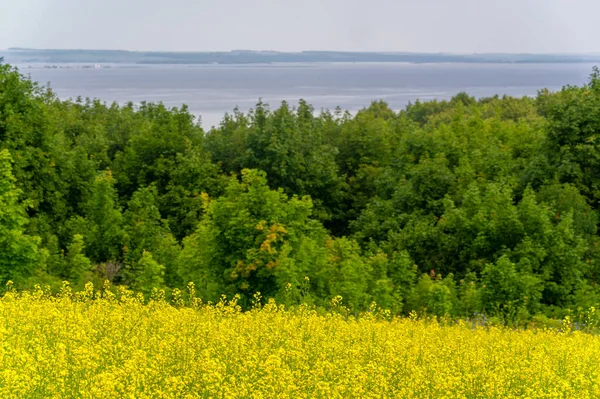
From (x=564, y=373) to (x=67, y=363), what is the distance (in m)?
6.15

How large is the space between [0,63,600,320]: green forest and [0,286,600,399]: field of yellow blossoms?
4.25 meters

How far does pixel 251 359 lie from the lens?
328 inches

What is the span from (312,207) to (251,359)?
74.6 feet

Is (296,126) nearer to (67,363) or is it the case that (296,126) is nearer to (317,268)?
(317,268)

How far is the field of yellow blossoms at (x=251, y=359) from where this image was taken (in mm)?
7398

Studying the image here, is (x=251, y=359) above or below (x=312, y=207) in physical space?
above

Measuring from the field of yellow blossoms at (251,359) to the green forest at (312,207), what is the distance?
4.25 m

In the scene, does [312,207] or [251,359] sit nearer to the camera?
[251,359]

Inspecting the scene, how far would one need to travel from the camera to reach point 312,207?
3100cm

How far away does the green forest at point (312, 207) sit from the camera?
19141mm

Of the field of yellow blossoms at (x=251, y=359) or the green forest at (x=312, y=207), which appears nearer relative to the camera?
the field of yellow blossoms at (x=251, y=359)

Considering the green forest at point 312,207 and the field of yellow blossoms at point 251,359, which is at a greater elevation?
the field of yellow blossoms at point 251,359

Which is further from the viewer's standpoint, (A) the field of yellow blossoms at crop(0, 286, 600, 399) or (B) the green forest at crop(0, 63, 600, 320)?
(B) the green forest at crop(0, 63, 600, 320)

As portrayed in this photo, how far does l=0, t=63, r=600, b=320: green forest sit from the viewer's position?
19.1m
